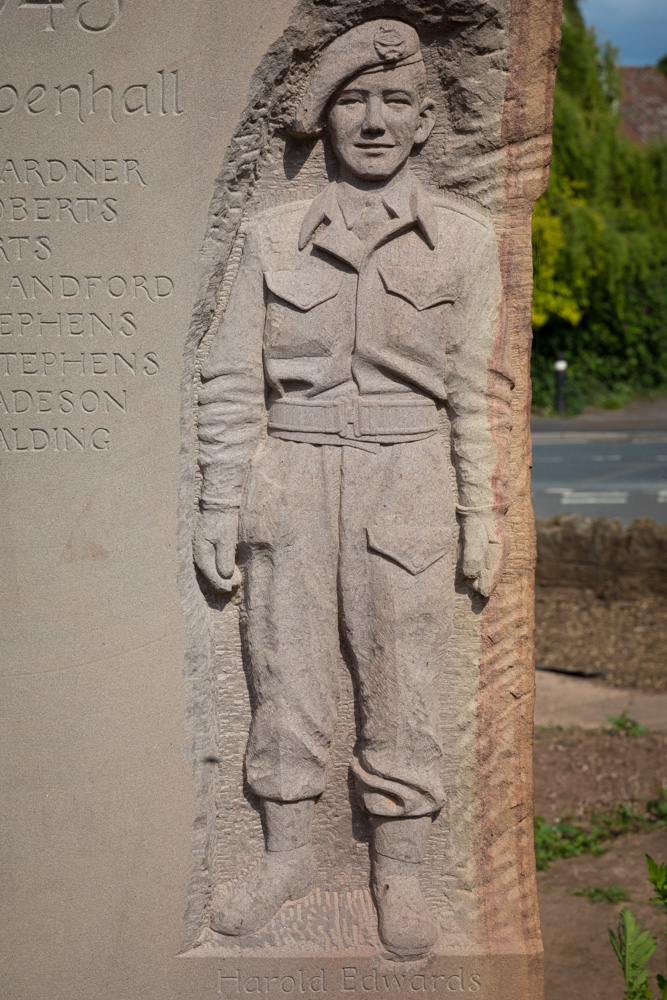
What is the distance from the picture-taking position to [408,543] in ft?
10.0

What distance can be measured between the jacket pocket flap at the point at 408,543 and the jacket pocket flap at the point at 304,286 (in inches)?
26.0

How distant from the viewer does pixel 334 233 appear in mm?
2980

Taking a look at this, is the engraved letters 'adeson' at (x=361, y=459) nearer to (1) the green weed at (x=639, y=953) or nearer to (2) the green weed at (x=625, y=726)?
(1) the green weed at (x=639, y=953)

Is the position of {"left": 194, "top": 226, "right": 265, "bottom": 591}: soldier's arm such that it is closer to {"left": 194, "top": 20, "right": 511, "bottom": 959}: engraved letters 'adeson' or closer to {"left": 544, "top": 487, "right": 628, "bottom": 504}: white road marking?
{"left": 194, "top": 20, "right": 511, "bottom": 959}: engraved letters 'adeson'

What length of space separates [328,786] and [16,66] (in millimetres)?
2288

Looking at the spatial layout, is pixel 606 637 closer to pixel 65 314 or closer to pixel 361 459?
pixel 361 459

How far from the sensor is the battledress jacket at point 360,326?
299cm

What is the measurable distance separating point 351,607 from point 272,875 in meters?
0.88

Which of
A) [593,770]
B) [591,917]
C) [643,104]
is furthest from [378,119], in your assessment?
[643,104]

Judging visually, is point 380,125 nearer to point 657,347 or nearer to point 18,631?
point 18,631

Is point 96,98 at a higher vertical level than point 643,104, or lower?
lower

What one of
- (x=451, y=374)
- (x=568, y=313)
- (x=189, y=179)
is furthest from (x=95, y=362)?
(x=568, y=313)

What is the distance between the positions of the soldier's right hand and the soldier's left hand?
69cm

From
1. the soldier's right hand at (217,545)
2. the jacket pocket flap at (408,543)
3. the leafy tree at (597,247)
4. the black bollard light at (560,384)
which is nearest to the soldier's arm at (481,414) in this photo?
the jacket pocket flap at (408,543)
